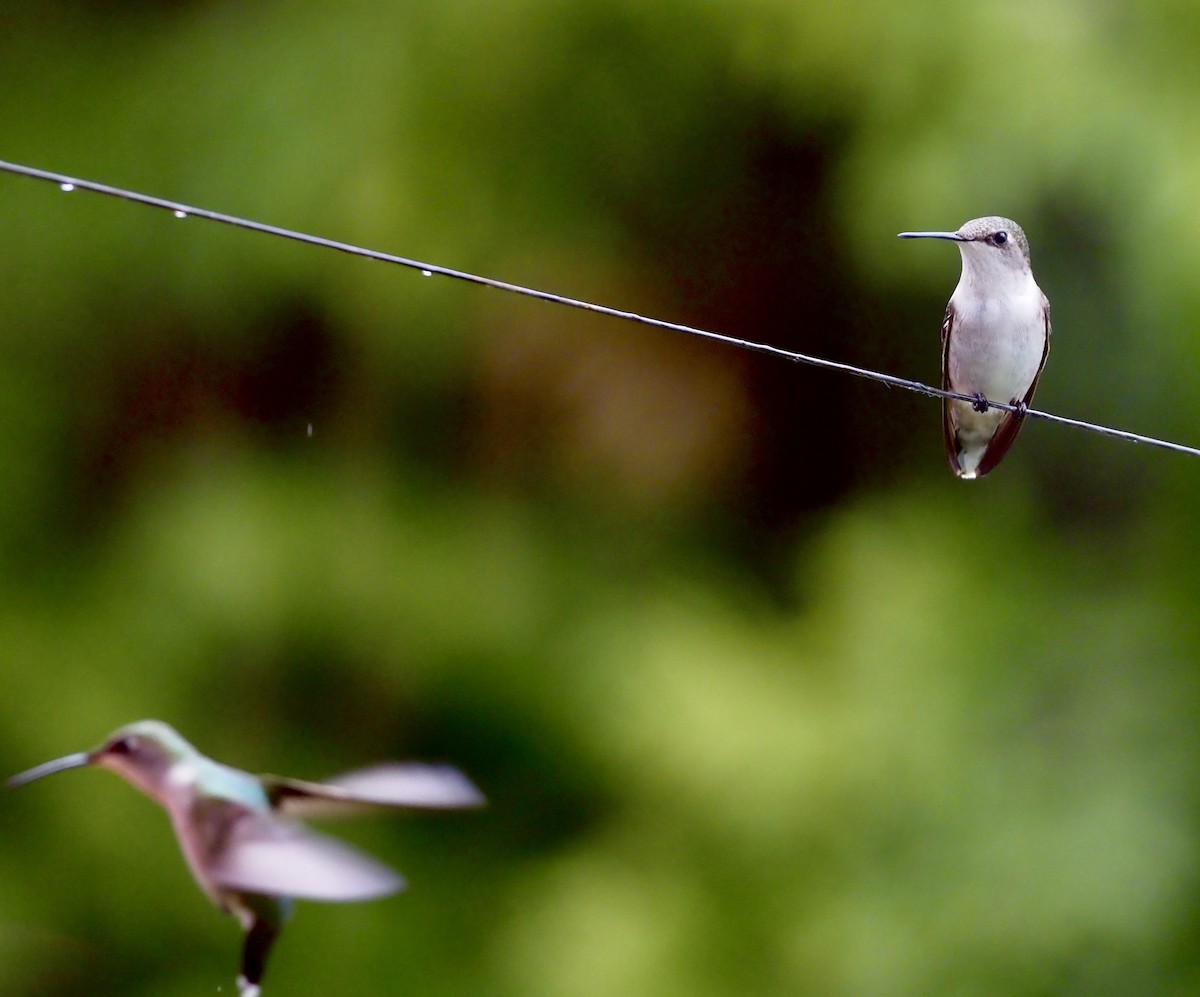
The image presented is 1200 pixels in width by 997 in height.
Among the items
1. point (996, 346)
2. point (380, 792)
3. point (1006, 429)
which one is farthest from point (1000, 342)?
point (380, 792)

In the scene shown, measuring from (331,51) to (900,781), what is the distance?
6.96 ft

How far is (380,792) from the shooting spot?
859mm

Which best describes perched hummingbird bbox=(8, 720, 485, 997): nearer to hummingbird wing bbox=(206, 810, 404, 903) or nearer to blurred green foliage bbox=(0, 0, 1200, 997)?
hummingbird wing bbox=(206, 810, 404, 903)

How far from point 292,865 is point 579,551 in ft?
8.46

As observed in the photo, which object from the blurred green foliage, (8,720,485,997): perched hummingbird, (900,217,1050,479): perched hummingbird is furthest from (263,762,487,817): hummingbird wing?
the blurred green foliage

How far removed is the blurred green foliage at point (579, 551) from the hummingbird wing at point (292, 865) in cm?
230

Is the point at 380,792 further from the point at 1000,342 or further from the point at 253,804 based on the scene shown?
the point at 1000,342

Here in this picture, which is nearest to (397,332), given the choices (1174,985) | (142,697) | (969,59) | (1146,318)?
(142,697)

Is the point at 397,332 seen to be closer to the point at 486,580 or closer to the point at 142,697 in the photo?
the point at 486,580

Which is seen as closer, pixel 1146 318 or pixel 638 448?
pixel 1146 318

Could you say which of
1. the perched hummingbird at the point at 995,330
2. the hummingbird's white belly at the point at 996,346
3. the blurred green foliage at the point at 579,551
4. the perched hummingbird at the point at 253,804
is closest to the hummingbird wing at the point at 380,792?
the perched hummingbird at the point at 253,804

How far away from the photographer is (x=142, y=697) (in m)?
3.21

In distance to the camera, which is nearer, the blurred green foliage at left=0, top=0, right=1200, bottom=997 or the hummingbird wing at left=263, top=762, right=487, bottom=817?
the hummingbird wing at left=263, top=762, right=487, bottom=817

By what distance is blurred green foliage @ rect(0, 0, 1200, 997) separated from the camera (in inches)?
123
